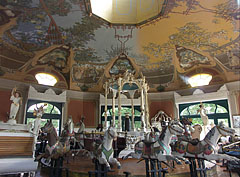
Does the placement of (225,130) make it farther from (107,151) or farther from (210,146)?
(107,151)

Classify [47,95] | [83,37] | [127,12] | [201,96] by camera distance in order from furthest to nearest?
[201,96] < [47,95] < [83,37] < [127,12]

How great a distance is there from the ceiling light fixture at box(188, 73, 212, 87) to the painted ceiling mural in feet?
1.14

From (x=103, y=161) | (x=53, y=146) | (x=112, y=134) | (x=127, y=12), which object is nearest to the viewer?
(x=103, y=161)

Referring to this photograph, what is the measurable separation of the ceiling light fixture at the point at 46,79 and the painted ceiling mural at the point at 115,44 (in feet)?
1.07

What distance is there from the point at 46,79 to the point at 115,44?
19.1ft

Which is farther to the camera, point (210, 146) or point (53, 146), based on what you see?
point (53, 146)

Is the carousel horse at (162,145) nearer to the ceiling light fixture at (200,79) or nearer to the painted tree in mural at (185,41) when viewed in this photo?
the painted tree in mural at (185,41)

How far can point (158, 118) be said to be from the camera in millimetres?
14297

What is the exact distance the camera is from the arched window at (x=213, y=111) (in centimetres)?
1238

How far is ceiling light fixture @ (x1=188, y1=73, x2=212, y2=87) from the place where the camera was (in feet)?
44.4

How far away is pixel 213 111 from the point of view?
12992 millimetres

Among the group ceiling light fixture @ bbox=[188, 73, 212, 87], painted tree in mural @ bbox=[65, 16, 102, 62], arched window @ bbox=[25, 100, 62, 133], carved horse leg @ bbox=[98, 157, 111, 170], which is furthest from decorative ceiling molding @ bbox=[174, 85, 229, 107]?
carved horse leg @ bbox=[98, 157, 111, 170]

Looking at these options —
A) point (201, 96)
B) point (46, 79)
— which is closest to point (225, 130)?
point (201, 96)

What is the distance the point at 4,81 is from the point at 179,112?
12.4 meters
